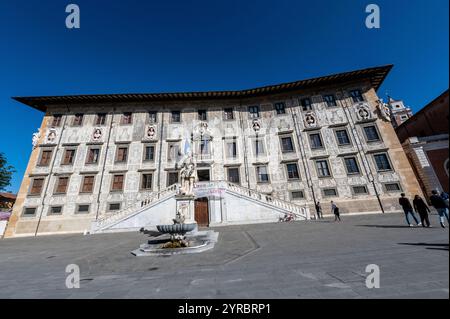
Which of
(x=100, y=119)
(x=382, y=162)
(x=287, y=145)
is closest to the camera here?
(x=382, y=162)

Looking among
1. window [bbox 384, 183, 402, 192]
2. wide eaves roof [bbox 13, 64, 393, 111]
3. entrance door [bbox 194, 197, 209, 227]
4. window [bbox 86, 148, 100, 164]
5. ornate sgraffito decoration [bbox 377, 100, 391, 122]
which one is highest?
wide eaves roof [bbox 13, 64, 393, 111]

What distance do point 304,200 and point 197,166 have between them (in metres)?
11.2

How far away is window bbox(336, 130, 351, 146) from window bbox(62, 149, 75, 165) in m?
27.7

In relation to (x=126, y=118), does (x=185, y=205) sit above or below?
below

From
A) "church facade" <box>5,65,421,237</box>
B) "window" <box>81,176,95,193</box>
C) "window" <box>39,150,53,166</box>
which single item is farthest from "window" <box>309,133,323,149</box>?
"window" <box>39,150,53,166</box>

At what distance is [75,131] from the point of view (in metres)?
20.5

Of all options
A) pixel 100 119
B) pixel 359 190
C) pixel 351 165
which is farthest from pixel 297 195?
pixel 100 119

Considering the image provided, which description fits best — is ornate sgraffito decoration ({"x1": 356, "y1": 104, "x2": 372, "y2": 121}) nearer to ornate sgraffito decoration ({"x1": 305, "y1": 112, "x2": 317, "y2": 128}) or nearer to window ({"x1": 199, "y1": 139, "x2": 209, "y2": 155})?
ornate sgraffito decoration ({"x1": 305, "y1": 112, "x2": 317, "y2": 128})

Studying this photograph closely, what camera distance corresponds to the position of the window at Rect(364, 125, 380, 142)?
62.1 feet

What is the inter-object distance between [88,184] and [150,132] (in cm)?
791

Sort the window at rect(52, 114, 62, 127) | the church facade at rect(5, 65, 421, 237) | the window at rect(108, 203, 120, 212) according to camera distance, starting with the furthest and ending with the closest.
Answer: the window at rect(52, 114, 62, 127), the window at rect(108, 203, 120, 212), the church facade at rect(5, 65, 421, 237)

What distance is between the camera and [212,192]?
1656 centimetres

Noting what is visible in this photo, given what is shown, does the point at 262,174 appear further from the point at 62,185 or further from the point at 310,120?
the point at 62,185
